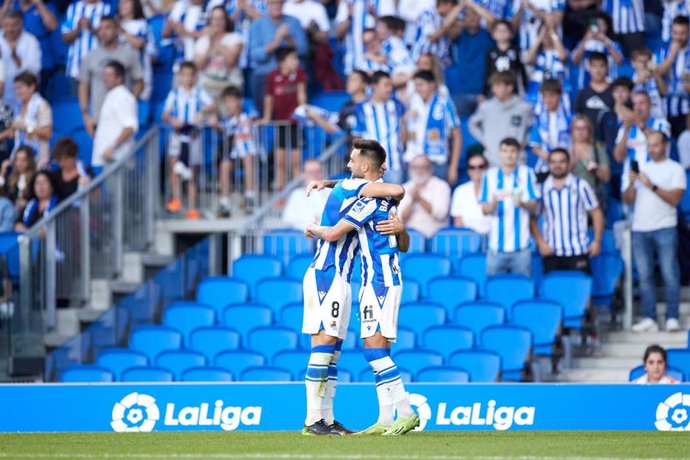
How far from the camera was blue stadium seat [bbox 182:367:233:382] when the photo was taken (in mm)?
13734

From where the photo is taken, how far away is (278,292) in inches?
603

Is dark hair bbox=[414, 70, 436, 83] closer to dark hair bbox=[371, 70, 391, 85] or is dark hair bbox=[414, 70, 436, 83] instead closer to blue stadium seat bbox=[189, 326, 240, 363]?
dark hair bbox=[371, 70, 391, 85]

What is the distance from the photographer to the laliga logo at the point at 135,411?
1195 cm

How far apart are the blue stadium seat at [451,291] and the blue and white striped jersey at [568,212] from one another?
1041 millimetres

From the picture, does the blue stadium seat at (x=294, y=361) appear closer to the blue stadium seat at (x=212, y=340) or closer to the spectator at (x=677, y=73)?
the blue stadium seat at (x=212, y=340)

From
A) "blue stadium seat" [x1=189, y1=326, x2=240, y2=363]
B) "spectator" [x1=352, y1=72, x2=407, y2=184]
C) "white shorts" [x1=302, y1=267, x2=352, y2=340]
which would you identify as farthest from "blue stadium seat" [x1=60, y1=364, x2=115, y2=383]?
"white shorts" [x1=302, y1=267, x2=352, y2=340]

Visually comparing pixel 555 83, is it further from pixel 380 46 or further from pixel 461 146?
pixel 380 46

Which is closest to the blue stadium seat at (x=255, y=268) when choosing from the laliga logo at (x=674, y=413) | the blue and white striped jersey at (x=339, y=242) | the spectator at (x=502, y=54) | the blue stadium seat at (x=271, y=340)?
the blue stadium seat at (x=271, y=340)

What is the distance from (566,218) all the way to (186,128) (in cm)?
483

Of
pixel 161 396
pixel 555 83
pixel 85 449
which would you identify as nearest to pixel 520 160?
pixel 555 83

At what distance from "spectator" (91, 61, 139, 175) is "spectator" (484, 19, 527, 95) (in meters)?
4.16

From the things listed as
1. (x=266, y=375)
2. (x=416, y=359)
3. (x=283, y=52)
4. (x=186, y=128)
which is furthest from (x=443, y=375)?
(x=283, y=52)

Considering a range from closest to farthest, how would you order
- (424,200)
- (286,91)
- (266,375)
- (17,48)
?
(266,375)
(424,200)
(286,91)
(17,48)

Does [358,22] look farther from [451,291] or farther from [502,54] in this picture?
[451,291]
